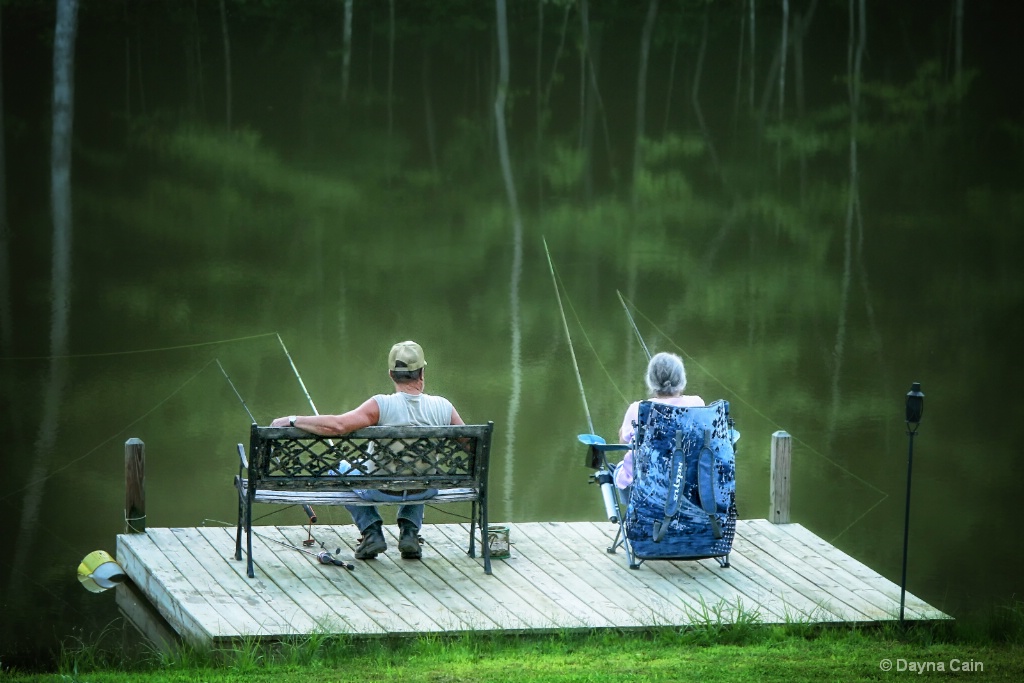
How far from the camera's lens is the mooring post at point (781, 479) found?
7.36 metres

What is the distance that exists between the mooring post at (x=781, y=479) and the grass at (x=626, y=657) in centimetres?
147

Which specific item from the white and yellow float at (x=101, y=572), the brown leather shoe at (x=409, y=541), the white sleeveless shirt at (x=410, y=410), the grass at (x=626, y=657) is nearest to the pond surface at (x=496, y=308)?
the white and yellow float at (x=101, y=572)

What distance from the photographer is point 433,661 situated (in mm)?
5270

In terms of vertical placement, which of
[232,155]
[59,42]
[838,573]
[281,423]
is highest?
[59,42]

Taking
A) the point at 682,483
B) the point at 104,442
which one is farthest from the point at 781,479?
the point at 104,442

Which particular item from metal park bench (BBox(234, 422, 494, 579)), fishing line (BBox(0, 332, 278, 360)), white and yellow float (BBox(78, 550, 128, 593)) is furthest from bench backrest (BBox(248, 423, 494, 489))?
fishing line (BBox(0, 332, 278, 360))

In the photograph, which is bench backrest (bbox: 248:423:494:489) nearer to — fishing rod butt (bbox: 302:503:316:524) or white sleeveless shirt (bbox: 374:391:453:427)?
white sleeveless shirt (bbox: 374:391:453:427)

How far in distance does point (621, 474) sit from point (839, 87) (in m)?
8.32

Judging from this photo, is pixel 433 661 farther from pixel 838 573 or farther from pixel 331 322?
pixel 331 322

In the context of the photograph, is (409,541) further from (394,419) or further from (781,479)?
(781,479)

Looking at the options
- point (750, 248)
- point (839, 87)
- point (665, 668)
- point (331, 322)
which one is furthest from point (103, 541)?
point (839, 87)

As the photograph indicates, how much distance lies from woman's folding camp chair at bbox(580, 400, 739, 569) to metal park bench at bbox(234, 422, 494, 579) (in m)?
0.59

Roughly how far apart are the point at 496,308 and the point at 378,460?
6.23 metres

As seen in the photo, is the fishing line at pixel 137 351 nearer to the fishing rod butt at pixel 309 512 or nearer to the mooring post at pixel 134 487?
the mooring post at pixel 134 487
